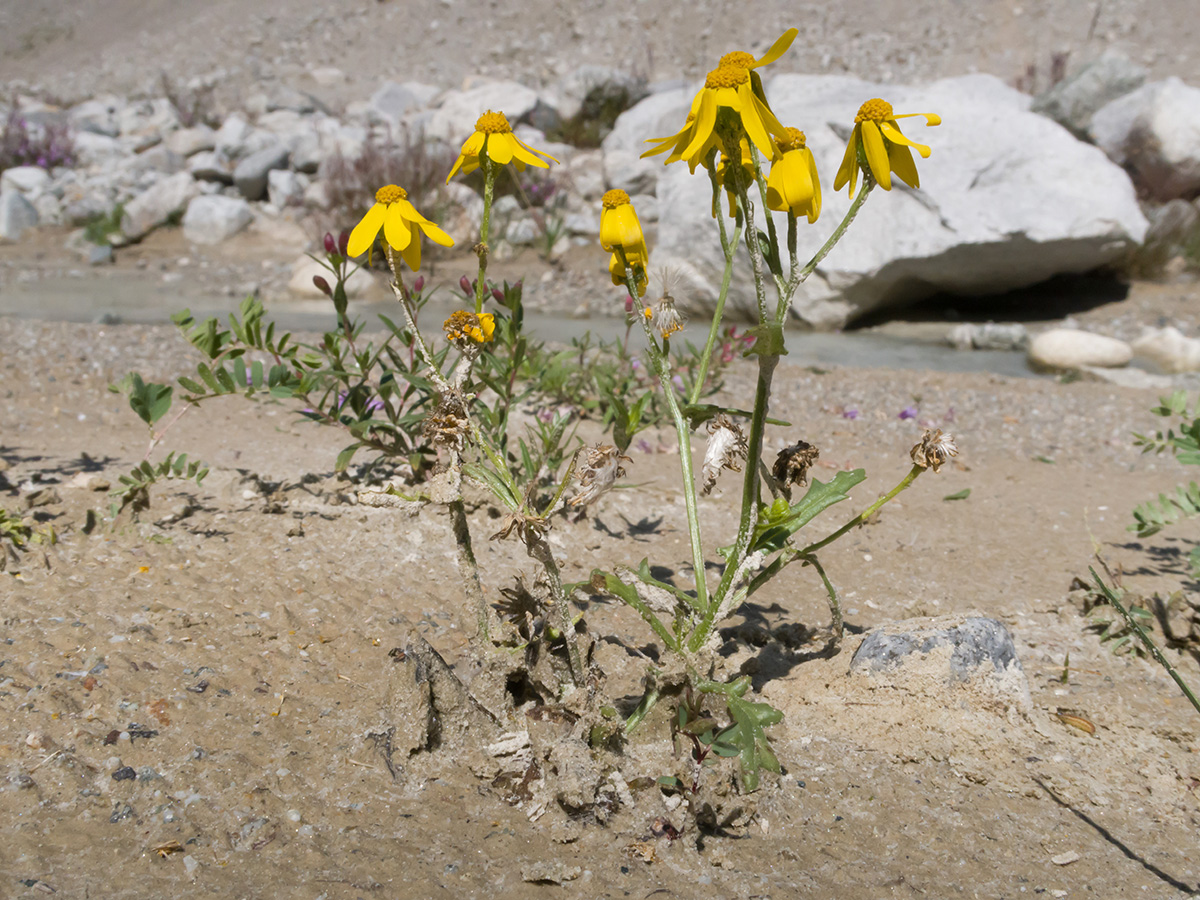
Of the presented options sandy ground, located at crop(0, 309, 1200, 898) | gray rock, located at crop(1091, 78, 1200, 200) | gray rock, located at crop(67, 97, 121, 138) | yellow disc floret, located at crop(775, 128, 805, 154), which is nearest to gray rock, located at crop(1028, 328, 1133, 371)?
sandy ground, located at crop(0, 309, 1200, 898)

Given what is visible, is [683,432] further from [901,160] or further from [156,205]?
[156,205]

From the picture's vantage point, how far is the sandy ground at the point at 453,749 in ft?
4.92

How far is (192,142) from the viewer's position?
11.2 m

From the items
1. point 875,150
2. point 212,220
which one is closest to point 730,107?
point 875,150

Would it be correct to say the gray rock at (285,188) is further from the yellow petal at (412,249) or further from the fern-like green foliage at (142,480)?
the yellow petal at (412,249)

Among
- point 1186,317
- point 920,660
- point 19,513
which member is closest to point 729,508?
point 920,660

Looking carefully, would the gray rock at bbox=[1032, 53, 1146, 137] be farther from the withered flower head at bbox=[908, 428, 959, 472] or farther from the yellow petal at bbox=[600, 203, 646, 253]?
the yellow petal at bbox=[600, 203, 646, 253]

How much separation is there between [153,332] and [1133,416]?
5.29 metres

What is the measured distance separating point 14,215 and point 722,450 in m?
10.1

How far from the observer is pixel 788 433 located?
163 inches

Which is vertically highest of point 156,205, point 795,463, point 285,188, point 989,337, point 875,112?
point 875,112

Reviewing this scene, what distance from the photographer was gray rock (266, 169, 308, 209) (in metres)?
9.82

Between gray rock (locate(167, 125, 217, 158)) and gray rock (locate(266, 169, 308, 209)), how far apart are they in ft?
5.69

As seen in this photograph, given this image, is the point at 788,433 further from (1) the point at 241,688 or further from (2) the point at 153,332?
(2) the point at 153,332
